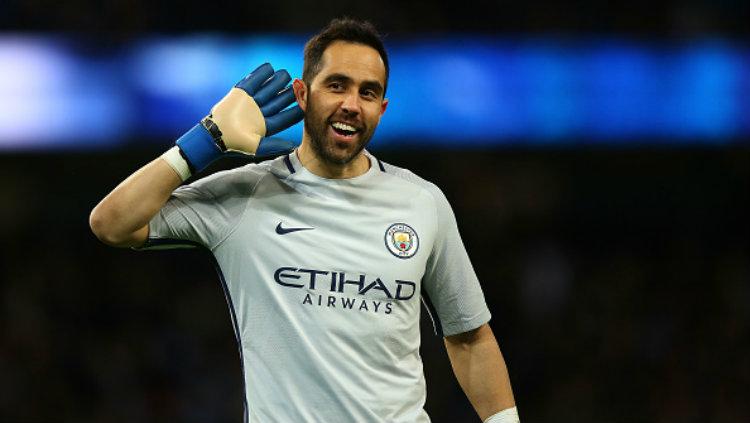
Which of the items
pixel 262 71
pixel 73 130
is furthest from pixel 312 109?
pixel 73 130

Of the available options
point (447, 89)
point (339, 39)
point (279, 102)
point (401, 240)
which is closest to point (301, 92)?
point (279, 102)

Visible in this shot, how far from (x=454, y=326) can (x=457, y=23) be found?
6286mm

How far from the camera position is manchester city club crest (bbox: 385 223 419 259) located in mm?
3582

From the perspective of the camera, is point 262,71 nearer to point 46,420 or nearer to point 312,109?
point 312,109

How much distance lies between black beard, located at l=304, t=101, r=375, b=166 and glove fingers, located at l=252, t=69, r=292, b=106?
0.37ft

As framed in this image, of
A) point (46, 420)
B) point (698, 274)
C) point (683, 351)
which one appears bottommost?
point (46, 420)

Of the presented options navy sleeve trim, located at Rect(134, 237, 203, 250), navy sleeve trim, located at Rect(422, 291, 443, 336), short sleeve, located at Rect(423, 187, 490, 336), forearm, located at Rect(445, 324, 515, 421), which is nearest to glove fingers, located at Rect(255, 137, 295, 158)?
navy sleeve trim, located at Rect(134, 237, 203, 250)

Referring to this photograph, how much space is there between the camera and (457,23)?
9766 mm

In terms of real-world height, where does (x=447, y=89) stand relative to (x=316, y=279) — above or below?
above

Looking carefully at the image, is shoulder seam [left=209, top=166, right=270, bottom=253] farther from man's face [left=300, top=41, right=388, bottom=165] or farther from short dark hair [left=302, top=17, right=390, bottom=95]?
short dark hair [left=302, top=17, right=390, bottom=95]

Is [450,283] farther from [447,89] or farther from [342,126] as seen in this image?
[447,89]

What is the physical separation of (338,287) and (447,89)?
6.07 m

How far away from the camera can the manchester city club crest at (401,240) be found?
358 cm

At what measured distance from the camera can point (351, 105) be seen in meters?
3.52
